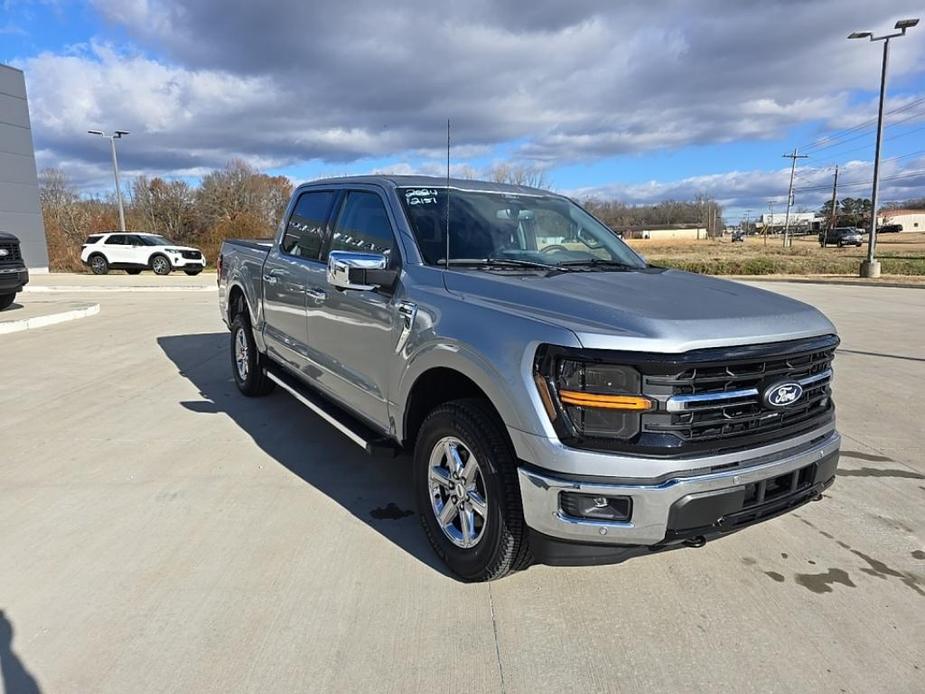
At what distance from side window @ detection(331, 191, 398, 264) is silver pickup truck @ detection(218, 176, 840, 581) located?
3 centimetres

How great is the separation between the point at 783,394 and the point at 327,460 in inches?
121

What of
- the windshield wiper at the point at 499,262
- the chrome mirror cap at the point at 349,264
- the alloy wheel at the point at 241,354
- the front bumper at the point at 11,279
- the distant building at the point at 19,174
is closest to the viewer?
the chrome mirror cap at the point at 349,264

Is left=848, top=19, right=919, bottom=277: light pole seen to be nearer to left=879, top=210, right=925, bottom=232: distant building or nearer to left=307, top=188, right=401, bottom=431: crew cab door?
left=307, top=188, right=401, bottom=431: crew cab door

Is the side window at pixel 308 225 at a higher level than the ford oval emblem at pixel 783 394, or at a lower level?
higher

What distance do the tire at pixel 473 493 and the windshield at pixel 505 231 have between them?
972 mm

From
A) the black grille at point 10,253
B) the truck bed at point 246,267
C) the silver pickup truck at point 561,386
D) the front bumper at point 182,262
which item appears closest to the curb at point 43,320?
the black grille at point 10,253

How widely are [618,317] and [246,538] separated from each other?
2.31 m

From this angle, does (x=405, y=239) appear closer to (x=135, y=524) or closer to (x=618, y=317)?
(x=618, y=317)

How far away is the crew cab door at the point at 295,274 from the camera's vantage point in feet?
15.2

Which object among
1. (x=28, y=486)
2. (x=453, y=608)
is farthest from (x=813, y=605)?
(x=28, y=486)

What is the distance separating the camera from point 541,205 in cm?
429

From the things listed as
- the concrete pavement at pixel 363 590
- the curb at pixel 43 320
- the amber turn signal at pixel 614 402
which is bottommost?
the concrete pavement at pixel 363 590

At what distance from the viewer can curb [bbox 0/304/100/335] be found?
10.1m

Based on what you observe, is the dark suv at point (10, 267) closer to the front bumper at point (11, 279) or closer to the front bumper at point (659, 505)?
the front bumper at point (11, 279)
